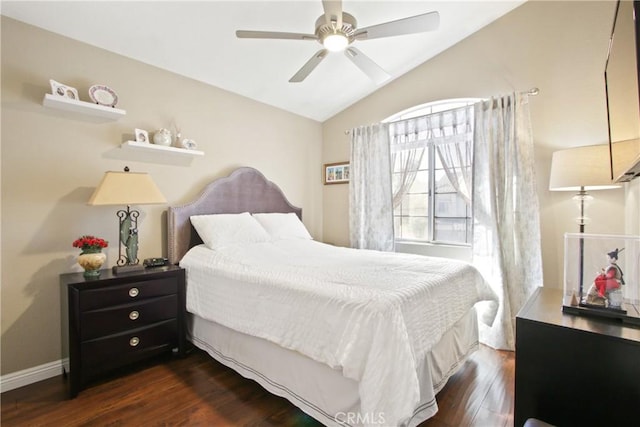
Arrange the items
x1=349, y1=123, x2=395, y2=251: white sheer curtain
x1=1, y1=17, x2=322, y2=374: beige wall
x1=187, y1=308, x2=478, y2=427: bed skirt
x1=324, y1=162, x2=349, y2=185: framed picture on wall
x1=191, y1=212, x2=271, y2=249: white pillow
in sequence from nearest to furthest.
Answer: x1=187, y1=308, x2=478, y2=427: bed skirt
x1=1, y1=17, x2=322, y2=374: beige wall
x1=191, y1=212, x2=271, y2=249: white pillow
x1=349, y1=123, x2=395, y2=251: white sheer curtain
x1=324, y1=162, x2=349, y2=185: framed picture on wall

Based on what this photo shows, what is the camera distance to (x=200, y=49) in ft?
8.68

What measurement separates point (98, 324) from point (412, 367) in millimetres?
2018

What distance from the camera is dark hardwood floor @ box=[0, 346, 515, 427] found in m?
1.68

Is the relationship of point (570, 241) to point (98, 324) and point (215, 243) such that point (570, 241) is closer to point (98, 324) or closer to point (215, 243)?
point (215, 243)

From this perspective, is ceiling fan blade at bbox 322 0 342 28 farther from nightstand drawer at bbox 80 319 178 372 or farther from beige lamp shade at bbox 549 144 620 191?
nightstand drawer at bbox 80 319 178 372

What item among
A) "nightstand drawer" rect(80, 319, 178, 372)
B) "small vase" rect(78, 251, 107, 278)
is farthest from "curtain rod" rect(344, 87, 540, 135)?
"small vase" rect(78, 251, 107, 278)

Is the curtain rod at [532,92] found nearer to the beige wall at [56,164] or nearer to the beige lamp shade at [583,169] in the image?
the beige lamp shade at [583,169]

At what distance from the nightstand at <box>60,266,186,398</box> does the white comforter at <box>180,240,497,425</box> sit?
182 millimetres

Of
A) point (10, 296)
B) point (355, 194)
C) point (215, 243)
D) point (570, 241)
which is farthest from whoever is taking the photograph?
point (355, 194)

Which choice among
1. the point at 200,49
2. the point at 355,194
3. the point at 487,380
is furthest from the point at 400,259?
the point at 200,49

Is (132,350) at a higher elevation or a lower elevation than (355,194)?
lower

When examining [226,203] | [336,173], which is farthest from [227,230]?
[336,173]

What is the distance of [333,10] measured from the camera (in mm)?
1739

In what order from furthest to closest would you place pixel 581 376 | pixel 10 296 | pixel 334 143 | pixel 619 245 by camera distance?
pixel 334 143 → pixel 10 296 → pixel 619 245 → pixel 581 376
